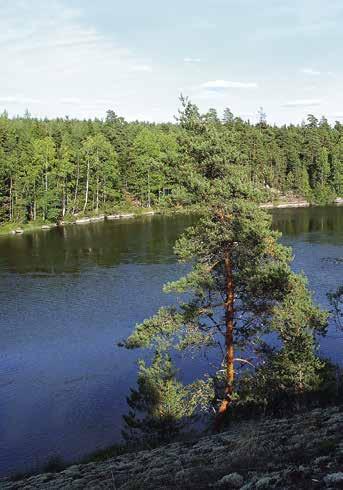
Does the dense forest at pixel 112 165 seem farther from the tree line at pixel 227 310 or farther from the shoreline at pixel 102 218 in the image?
the tree line at pixel 227 310

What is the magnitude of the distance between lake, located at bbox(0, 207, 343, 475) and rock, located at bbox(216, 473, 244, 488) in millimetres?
12976

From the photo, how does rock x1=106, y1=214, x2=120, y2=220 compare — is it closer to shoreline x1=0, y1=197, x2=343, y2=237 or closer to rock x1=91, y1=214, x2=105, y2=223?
shoreline x1=0, y1=197, x2=343, y2=237

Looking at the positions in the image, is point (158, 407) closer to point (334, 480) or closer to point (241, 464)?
point (241, 464)

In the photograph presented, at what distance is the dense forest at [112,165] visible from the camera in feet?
283

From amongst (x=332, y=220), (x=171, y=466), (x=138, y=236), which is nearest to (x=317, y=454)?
(x=171, y=466)

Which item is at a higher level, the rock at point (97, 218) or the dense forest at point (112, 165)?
the dense forest at point (112, 165)

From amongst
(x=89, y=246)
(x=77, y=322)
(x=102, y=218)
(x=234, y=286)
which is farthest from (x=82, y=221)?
(x=234, y=286)

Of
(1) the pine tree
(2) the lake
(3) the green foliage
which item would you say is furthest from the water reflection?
(3) the green foliage

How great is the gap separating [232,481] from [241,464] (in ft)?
4.79

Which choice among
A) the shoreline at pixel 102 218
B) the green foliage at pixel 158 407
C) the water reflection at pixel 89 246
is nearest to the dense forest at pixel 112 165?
the shoreline at pixel 102 218

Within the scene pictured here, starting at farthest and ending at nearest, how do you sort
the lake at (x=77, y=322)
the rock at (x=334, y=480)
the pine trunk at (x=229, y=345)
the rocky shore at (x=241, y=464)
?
the lake at (x=77, y=322) < the pine trunk at (x=229, y=345) < the rocky shore at (x=241, y=464) < the rock at (x=334, y=480)

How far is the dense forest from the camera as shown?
86188mm

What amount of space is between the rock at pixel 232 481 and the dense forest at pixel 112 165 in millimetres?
46861

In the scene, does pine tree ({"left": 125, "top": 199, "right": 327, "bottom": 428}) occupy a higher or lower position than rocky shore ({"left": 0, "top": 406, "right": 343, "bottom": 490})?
higher
